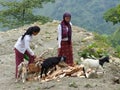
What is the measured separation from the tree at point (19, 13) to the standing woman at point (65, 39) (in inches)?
836

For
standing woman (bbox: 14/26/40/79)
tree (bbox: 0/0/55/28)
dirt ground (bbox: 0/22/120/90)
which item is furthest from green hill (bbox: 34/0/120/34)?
standing woman (bbox: 14/26/40/79)

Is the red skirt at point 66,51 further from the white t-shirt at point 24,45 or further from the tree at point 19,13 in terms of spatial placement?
the tree at point 19,13

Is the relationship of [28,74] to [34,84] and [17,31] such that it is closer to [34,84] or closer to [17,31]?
[34,84]

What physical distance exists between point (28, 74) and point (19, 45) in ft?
2.68

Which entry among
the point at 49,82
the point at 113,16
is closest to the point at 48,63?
the point at 49,82

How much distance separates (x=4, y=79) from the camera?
40.0 feet

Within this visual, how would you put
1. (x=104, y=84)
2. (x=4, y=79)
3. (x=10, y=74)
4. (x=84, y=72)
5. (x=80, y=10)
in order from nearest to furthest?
(x=104, y=84) → (x=84, y=72) → (x=4, y=79) → (x=10, y=74) → (x=80, y=10)

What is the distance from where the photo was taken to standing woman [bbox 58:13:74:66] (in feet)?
39.1

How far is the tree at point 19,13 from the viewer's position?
3391 centimetres

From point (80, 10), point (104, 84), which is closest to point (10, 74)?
point (104, 84)

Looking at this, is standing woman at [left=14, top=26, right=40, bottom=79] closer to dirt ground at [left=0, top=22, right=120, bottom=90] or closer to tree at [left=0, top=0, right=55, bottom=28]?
dirt ground at [left=0, top=22, right=120, bottom=90]

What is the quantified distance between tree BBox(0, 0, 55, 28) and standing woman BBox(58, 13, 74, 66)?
2124 centimetres

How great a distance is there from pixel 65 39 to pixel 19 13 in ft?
76.0

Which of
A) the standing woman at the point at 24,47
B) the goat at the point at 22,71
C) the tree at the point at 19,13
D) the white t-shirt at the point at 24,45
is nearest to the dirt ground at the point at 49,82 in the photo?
the goat at the point at 22,71
